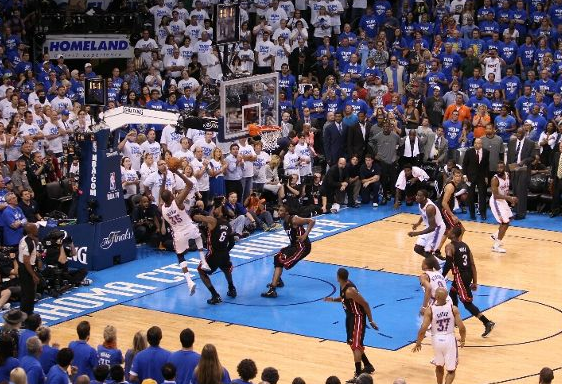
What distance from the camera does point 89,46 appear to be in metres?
A: 36.2

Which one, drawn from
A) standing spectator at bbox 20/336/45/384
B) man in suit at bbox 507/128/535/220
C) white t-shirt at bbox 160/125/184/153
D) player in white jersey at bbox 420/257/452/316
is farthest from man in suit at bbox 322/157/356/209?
standing spectator at bbox 20/336/45/384

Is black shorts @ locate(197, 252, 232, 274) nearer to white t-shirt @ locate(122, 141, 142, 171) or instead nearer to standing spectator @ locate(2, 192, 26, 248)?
standing spectator @ locate(2, 192, 26, 248)

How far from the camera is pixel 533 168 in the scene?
29953mm

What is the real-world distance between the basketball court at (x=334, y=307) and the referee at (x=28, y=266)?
749 millimetres

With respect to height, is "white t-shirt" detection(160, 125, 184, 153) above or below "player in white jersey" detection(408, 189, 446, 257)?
above

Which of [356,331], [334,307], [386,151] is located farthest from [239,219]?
[356,331]

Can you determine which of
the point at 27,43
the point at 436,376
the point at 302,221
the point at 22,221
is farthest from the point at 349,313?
the point at 27,43

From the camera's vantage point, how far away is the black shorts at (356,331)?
61.2 feet

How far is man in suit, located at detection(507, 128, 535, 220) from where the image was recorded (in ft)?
96.1

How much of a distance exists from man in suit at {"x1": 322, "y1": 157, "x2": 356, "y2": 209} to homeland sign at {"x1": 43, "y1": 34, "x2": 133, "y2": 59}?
910 centimetres

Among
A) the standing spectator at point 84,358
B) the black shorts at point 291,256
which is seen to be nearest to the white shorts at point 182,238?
the black shorts at point 291,256

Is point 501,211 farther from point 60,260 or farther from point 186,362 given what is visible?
point 186,362

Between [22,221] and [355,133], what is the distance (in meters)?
9.76

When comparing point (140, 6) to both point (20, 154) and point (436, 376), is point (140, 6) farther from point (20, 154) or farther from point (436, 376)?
point (436, 376)
